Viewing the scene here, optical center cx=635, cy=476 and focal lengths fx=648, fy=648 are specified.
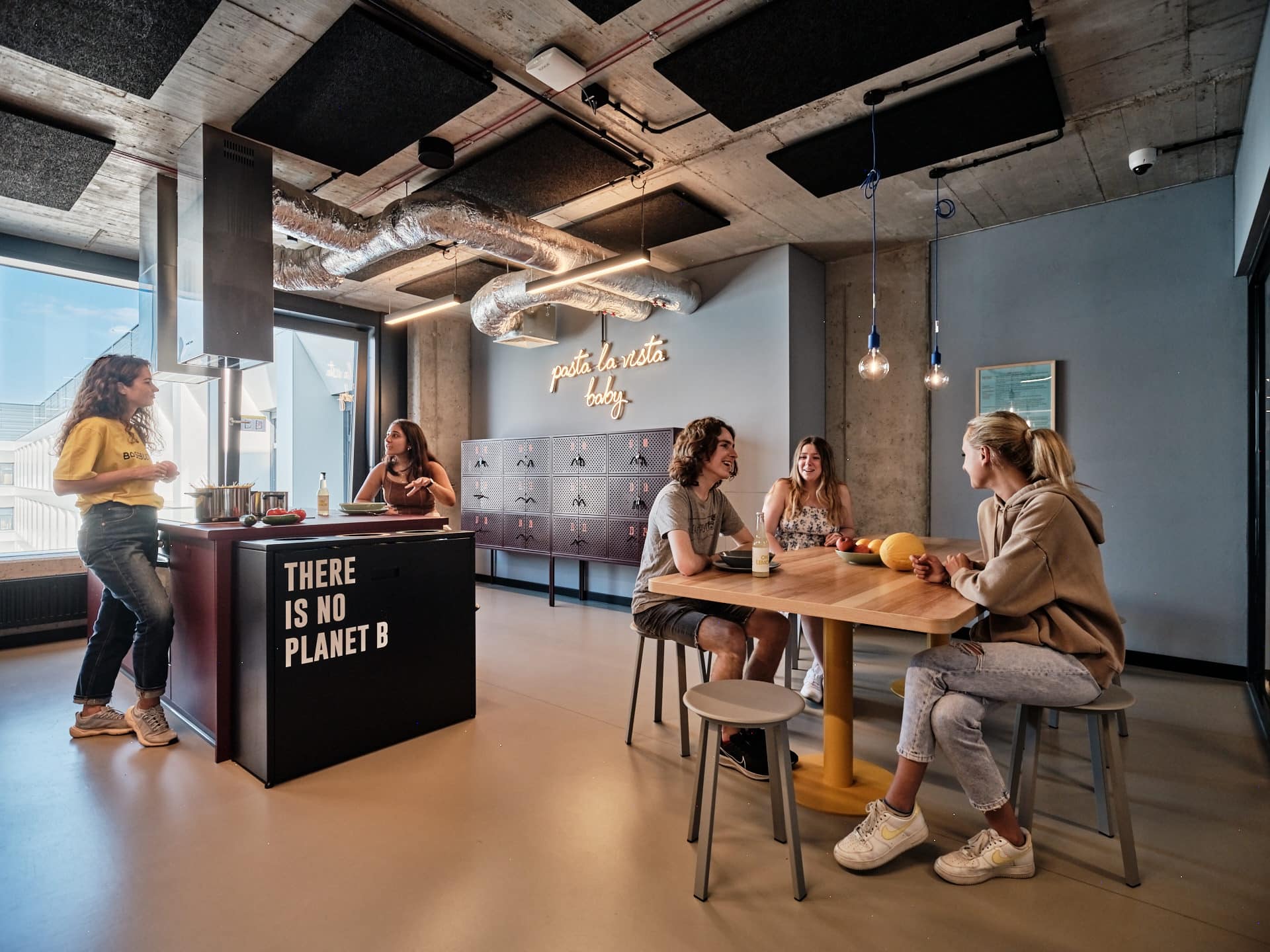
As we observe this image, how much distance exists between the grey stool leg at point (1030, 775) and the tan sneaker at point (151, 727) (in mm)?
3450

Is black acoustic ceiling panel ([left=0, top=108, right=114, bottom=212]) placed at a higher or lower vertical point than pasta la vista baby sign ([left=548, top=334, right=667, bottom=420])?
higher

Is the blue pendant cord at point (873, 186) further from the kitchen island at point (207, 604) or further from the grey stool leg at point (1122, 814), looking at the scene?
the kitchen island at point (207, 604)

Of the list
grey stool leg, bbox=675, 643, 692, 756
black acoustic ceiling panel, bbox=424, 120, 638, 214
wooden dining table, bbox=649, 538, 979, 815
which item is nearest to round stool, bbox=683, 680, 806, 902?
wooden dining table, bbox=649, 538, 979, 815

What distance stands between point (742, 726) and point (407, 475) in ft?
11.0

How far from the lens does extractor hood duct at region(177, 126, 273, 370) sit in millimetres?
3592

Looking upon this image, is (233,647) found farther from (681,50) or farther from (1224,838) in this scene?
(1224,838)

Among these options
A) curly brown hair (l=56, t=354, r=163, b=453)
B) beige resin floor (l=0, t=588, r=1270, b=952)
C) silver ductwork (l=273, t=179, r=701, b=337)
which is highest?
silver ductwork (l=273, t=179, r=701, b=337)

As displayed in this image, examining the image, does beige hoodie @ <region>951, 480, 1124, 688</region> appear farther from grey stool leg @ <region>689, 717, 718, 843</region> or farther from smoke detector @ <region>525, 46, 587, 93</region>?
smoke detector @ <region>525, 46, 587, 93</region>

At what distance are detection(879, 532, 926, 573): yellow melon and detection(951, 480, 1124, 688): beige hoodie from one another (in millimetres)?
510

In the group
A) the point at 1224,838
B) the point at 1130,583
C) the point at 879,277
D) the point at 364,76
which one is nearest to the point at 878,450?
the point at 879,277

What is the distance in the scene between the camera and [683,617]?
267 cm

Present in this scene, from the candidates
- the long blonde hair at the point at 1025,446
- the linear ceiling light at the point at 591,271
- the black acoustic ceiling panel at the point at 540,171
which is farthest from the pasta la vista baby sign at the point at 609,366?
the long blonde hair at the point at 1025,446

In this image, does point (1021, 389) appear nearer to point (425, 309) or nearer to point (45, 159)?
point (425, 309)

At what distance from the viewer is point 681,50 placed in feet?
9.38
